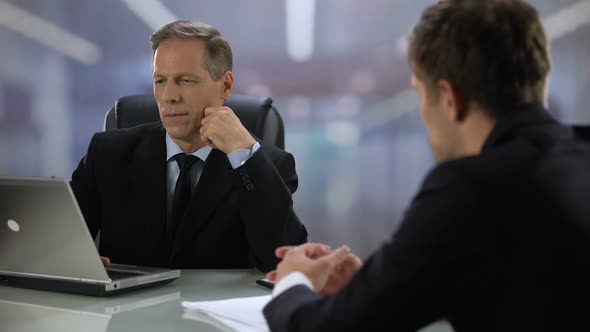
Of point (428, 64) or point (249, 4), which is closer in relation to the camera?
point (428, 64)

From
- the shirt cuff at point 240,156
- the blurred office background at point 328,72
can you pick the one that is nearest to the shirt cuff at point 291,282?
the shirt cuff at point 240,156

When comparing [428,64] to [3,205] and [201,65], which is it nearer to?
[3,205]

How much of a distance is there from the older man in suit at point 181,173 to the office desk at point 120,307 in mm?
328

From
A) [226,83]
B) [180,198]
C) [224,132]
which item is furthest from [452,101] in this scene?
[226,83]

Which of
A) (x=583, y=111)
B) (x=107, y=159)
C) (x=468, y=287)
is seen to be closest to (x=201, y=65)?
(x=107, y=159)

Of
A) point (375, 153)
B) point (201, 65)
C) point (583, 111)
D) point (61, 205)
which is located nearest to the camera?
point (61, 205)

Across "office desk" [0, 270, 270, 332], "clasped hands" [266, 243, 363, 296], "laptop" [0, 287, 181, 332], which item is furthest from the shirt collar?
"clasped hands" [266, 243, 363, 296]

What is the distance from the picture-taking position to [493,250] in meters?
0.82

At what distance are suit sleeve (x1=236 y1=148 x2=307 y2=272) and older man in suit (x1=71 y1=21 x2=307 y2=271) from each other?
2 cm

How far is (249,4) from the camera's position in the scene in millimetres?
3443

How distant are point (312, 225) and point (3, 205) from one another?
2.07m

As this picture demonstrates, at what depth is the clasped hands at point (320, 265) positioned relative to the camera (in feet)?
3.75

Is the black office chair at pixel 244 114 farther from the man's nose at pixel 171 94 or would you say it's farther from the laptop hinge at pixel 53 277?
the laptop hinge at pixel 53 277

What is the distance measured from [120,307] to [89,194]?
870 millimetres
